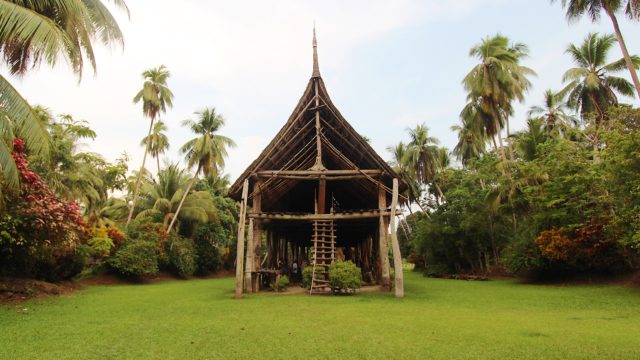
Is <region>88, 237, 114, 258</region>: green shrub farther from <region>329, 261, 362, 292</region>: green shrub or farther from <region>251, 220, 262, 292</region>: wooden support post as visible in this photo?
<region>329, 261, 362, 292</region>: green shrub

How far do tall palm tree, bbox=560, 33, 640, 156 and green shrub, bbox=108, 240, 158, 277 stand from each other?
76.5 feet

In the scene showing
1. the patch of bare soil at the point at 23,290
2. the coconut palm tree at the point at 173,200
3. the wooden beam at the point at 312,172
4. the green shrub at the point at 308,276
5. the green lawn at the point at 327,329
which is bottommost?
the green lawn at the point at 327,329

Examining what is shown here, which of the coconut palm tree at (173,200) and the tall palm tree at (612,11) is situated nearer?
the tall palm tree at (612,11)

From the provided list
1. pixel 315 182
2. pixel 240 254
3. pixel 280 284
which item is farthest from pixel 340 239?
pixel 240 254

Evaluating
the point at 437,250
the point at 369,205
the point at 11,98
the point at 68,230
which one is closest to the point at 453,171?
the point at 437,250

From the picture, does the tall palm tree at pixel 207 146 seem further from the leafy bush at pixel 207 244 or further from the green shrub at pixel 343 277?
the green shrub at pixel 343 277

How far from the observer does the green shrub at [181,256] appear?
23594mm

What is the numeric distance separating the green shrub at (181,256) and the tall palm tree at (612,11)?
22671 millimetres

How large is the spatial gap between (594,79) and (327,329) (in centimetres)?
2161

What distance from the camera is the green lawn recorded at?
4875mm

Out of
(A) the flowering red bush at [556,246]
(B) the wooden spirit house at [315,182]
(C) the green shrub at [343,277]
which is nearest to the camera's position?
(C) the green shrub at [343,277]

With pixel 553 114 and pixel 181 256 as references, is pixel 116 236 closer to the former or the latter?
pixel 181 256

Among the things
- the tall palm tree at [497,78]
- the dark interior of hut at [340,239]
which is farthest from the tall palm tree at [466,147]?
the dark interior of hut at [340,239]

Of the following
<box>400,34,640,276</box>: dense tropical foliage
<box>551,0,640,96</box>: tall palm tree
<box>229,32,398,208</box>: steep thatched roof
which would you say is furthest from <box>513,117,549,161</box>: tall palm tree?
<box>229,32,398,208</box>: steep thatched roof
